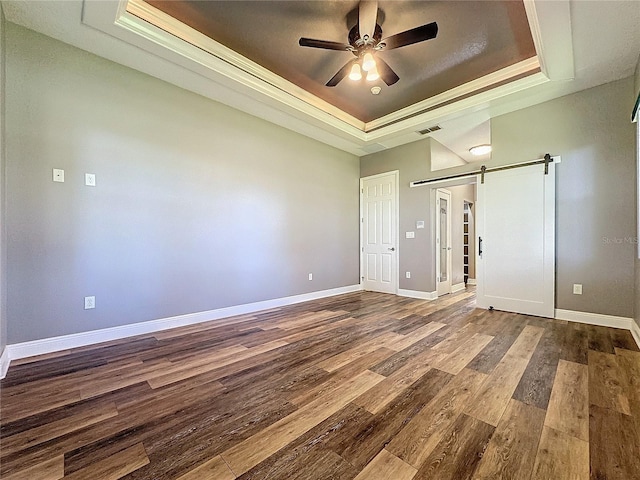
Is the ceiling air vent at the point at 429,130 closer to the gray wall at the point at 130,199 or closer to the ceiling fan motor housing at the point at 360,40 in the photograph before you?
the ceiling fan motor housing at the point at 360,40

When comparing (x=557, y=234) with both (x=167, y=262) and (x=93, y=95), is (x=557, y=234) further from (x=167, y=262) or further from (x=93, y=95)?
(x=93, y=95)

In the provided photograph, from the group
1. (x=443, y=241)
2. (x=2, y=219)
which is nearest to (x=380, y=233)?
(x=443, y=241)

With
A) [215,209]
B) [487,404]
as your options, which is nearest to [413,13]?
[215,209]

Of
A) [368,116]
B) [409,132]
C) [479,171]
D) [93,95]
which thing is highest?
[368,116]

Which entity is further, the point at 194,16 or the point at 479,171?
the point at 479,171

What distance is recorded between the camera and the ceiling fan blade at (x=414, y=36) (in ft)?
7.50

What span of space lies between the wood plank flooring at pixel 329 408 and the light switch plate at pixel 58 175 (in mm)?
1666

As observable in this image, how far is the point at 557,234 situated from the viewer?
3588mm

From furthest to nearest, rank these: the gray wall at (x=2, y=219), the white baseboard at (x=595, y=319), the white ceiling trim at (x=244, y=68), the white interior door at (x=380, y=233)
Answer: the white interior door at (x=380, y=233)
the white baseboard at (x=595, y=319)
the white ceiling trim at (x=244, y=68)
the gray wall at (x=2, y=219)

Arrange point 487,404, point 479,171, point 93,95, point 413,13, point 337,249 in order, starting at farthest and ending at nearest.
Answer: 1. point 337,249
2. point 479,171
3. point 93,95
4. point 413,13
5. point 487,404

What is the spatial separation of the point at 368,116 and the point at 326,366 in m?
4.19

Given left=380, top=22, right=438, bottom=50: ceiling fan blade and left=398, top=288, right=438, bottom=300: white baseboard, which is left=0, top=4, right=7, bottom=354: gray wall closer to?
left=380, top=22, right=438, bottom=50: ceiling fan blade

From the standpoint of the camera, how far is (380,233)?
18.5 feet

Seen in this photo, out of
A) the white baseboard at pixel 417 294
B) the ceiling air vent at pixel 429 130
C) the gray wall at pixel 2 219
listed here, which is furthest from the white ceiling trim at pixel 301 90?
the white baseboard at pixel 417 294
